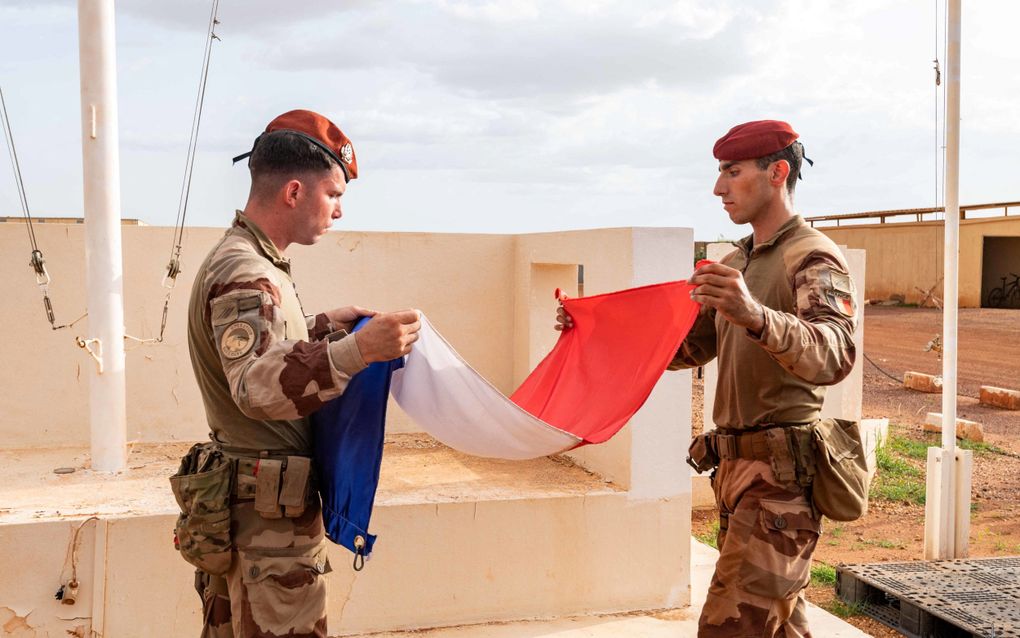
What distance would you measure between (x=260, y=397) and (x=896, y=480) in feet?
24.7

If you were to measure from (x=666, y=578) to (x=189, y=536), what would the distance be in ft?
10.1

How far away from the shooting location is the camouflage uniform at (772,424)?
2.84 m

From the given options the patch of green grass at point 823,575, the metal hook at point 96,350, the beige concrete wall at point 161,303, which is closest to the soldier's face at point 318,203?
the metal hook at point 96,350

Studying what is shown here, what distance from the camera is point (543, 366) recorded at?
13.6 ft

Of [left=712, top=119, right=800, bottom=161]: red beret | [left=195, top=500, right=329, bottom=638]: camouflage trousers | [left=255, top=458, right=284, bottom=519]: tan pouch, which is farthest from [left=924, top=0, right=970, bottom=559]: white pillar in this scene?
A: [left=255, top=458, right=284, bottom=519]: tan pouch

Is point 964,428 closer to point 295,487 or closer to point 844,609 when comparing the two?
point 844,609

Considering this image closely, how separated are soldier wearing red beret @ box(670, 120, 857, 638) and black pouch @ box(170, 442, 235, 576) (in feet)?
4.95

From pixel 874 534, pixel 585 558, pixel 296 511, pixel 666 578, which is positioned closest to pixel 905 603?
pixel 666 578

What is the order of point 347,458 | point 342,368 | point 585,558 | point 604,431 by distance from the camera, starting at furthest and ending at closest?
1. point 585,558
2. point 604,431
3. point 347,458
4. point 342,368

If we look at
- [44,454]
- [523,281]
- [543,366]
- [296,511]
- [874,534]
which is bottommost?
[874,534]

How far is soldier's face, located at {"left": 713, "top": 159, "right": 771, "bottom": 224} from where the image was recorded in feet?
10.2

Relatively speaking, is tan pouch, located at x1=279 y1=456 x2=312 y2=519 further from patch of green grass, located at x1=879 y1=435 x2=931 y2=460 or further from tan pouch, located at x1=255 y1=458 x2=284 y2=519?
patch of green grass, located at x1=879 y1=435 x2=931 y2=460

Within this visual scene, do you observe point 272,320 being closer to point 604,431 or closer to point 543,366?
point 604,431

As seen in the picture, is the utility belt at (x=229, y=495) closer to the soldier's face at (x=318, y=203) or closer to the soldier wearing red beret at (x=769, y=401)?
the soldier's face at (x=318, y=203)
